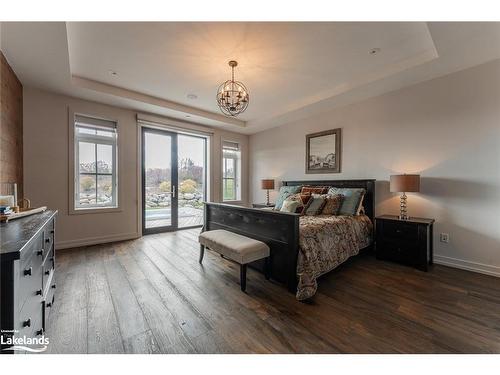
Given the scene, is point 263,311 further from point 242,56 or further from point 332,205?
point 242,56

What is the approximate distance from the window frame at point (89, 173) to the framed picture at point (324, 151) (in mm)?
3788

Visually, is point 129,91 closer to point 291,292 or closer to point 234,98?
point 234,98

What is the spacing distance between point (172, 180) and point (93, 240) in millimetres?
1851

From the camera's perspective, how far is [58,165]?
11.3ft

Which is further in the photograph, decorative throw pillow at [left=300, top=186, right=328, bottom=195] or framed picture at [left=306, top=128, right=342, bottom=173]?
framed picture at [left=306, top=128, right=342, bottom=173]

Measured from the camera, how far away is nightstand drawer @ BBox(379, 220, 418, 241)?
9.18 ft

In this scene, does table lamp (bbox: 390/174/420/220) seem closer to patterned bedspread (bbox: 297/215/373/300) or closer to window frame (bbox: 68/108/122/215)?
patterned bedspread (bbox: 297/215/373/300)

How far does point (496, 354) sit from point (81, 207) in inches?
205

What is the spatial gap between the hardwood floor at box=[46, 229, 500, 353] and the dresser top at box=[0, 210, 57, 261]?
0.84 meters

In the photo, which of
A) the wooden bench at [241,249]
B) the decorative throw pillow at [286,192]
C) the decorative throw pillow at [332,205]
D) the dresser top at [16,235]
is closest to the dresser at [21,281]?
the dresser top at [16,235]

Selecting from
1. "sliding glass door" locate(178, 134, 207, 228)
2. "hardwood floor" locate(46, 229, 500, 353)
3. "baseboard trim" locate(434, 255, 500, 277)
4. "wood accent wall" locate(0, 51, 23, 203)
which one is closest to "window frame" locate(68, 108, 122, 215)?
"wood accent wall" locate(0, 51, 23, 203)

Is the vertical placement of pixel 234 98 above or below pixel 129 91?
below

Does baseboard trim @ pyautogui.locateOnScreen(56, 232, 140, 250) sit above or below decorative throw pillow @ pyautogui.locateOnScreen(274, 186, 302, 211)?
below
